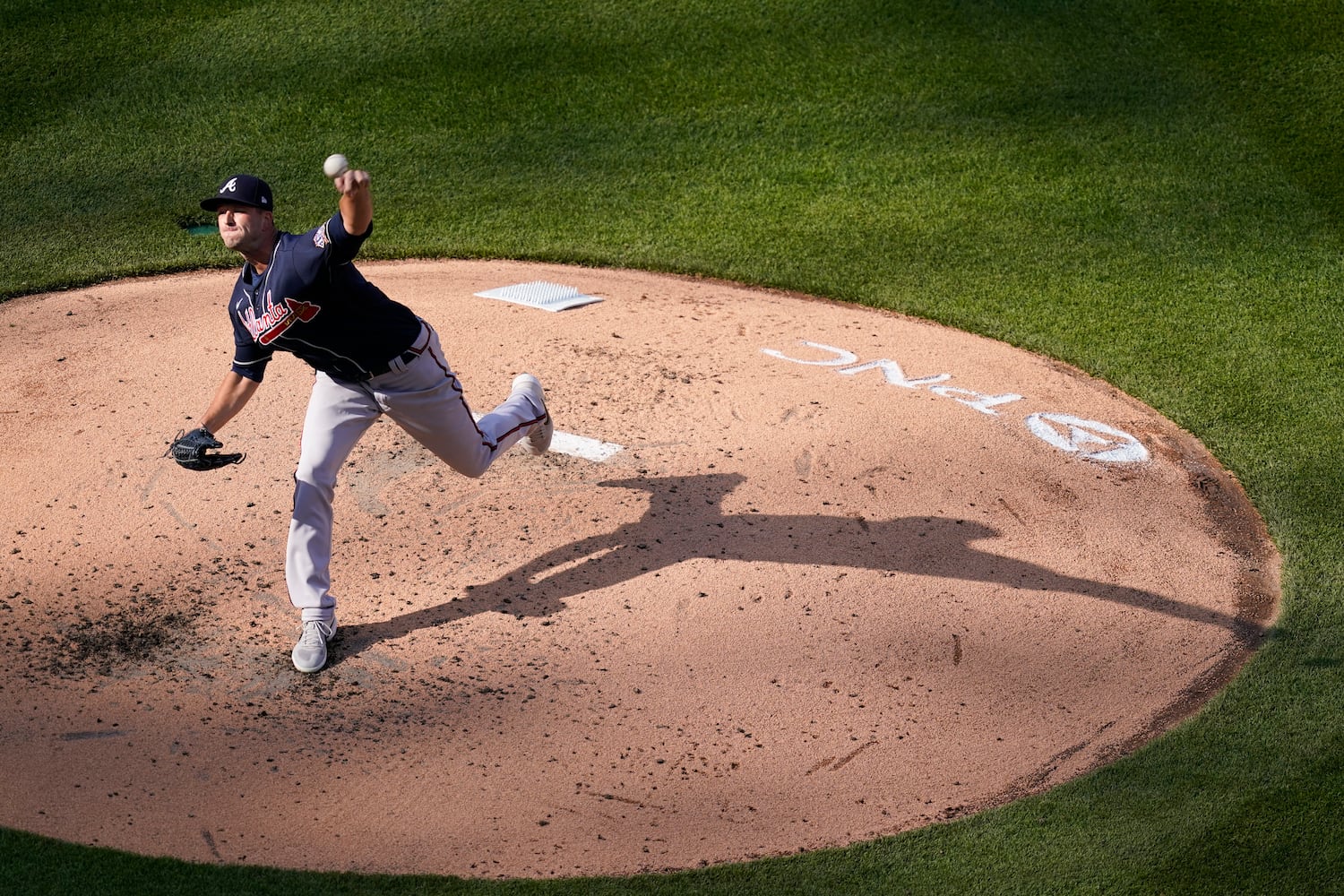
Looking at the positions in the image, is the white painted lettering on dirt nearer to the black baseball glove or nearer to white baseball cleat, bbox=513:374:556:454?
white baseball cleat, bbox=513:374:556:454

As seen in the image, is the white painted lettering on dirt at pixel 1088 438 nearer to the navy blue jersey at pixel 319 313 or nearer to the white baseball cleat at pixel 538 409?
the white baseball cleat at pixel 538 409

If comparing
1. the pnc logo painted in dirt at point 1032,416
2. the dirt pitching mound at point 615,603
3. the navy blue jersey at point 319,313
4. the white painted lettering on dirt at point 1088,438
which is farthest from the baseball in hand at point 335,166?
the white painted lettering on dirt at point 1088,438

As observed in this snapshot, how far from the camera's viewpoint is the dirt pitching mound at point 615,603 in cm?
427

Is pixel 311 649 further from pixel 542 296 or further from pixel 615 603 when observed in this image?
pixel 542 296

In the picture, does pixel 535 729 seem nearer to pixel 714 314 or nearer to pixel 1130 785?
pixel 1130 785

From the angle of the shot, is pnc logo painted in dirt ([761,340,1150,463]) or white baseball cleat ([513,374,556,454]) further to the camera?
pnc logo painted in dirt ([761,340,1150,463])

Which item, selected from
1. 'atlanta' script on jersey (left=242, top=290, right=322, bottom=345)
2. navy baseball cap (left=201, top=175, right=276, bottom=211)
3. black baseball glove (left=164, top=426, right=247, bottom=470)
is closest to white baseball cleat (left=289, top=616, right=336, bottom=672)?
black baseball glove (left=164, top=426, right=247, bottom=470)

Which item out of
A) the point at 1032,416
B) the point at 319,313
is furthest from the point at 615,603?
the point at 1032,416

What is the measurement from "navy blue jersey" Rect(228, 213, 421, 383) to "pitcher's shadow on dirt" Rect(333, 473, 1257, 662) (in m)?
1.04

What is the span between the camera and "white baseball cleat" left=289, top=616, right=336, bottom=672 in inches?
189

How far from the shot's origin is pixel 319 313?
15.3ft

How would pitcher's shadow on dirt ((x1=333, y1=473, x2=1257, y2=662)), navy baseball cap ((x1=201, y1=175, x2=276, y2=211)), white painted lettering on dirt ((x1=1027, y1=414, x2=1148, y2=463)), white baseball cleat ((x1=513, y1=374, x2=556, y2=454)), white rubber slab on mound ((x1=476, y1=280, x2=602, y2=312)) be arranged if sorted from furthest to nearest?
white rubber slab on mound ((x1=476, y1=280, x2=602, y2=312)), white painted lettering on dirt ((x1=1027, y1=414, x2=1148, y2=463)), white baseball cleat ((x1=513, y1=374, x2=556, y2=454)), pitcher's shadow on dirt ((x1=333, y1=473, x2=1257, y2=662)), navy baseball cap ((x1=201, y1=175, x2=276, y2=211))

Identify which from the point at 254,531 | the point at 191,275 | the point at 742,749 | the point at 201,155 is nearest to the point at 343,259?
the point at 254,531

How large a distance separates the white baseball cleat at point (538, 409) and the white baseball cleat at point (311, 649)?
132cm
